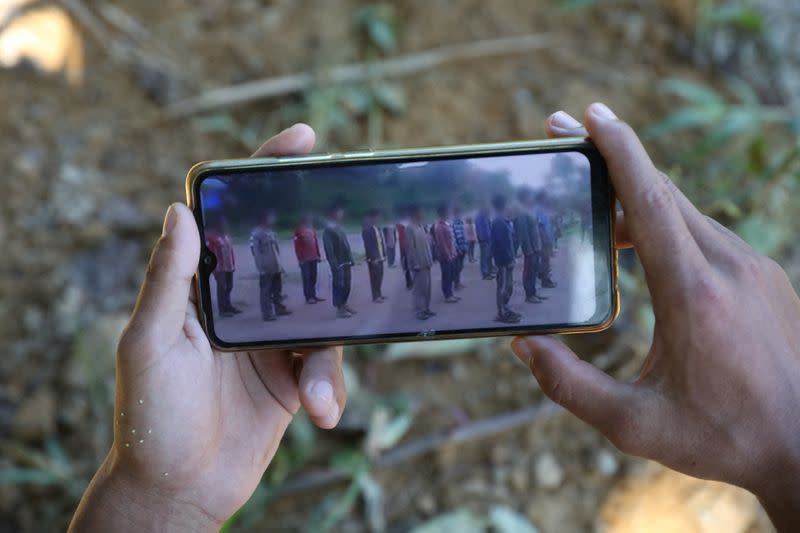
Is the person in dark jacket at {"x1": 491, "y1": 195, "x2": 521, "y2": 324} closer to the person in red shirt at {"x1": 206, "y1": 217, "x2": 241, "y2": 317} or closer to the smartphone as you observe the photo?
the smartphone

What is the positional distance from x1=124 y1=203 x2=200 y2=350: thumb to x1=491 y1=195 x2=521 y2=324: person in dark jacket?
0.48 metres

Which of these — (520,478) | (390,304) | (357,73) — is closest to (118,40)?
(357,73)

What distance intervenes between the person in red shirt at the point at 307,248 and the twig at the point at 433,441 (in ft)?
2.41

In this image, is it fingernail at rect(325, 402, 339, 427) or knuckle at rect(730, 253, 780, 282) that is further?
fingernail at rect(325, 402, 339, 427)

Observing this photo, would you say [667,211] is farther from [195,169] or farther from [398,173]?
[195,169]

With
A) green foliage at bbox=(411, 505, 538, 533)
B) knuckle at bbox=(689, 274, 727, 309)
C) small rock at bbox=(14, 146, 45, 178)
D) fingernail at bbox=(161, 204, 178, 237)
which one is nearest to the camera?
knuckle at bbox=(689, 274, 727, 309)

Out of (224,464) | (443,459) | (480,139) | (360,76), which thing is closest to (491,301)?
(224,464)

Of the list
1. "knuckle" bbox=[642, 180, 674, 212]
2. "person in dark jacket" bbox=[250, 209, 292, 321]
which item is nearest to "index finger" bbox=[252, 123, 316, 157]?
"person in dark jacket" bbox=[250, 209, 292, 321]

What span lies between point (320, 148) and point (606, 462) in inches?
46.2

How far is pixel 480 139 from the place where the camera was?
2.16 m

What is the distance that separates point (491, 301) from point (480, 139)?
3.52ft

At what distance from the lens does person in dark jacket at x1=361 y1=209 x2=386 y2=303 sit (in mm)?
1165

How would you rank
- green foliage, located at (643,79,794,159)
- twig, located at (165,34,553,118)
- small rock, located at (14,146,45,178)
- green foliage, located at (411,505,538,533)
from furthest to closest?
twig, located at (165,34,553,118)
small rock, located at (14,146,45,178)
green foliage, located at (643,79,794,159)
green foliage, located at (411,505,538,533)

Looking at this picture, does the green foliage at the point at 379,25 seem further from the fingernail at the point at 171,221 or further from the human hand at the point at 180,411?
the fingernail at the point at 171,221
